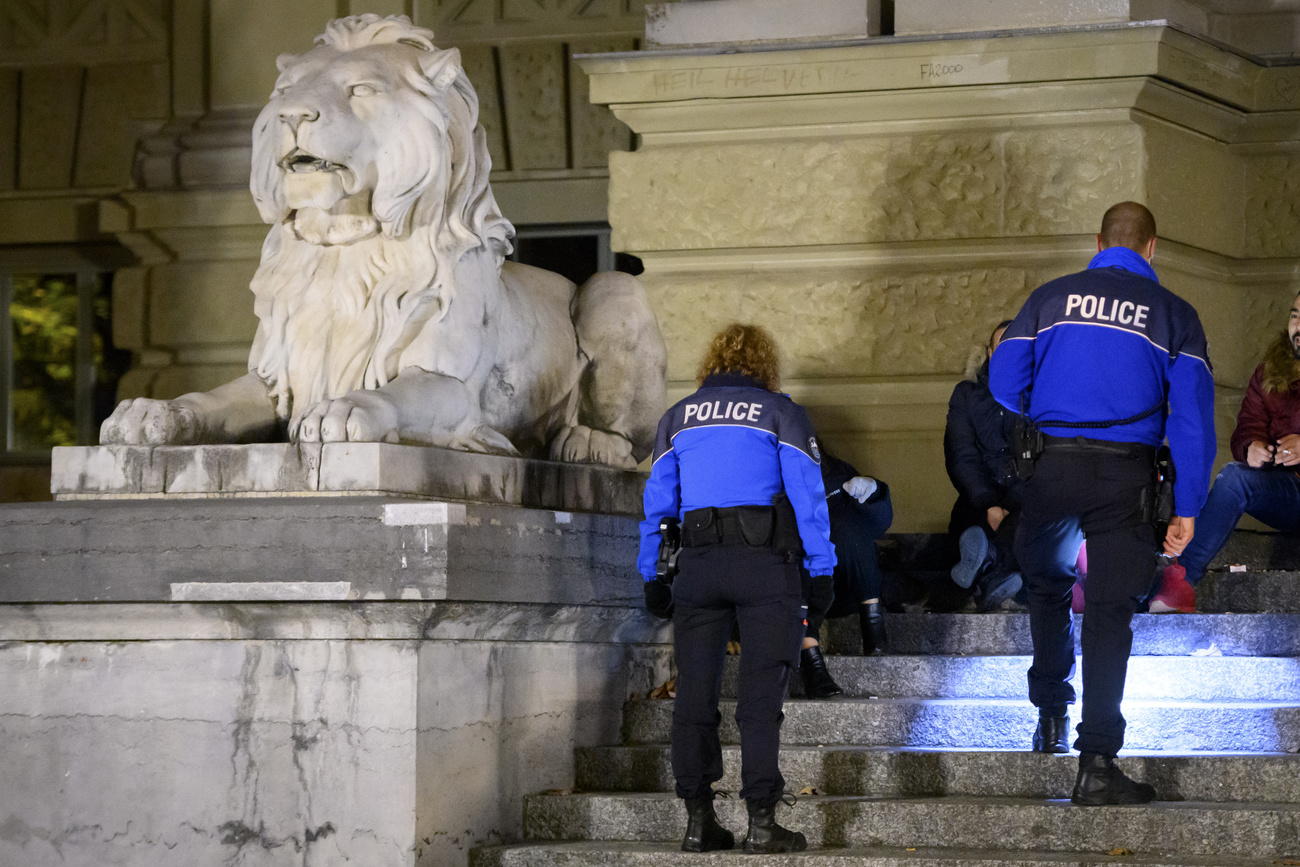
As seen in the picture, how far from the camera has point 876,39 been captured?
30.5ft

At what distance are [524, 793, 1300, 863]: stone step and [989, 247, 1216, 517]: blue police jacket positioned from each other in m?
0.88

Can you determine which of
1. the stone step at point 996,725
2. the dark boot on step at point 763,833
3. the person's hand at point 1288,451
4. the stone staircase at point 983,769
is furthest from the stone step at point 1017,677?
the dark boot on step at point 763,833

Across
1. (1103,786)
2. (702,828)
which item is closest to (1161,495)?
(1103,786)

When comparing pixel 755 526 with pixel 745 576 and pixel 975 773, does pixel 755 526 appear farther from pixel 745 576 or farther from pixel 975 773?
pixel 975 773

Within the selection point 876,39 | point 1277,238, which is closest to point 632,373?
point 876,39

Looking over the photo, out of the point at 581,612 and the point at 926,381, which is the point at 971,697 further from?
the point at 926,381

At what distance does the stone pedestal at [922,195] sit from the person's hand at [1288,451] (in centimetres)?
188

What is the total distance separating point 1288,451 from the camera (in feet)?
24.3

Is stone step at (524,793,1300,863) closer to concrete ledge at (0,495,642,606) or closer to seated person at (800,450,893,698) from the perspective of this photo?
concrete ledge at (0,495,642,606)

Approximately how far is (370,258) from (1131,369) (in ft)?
7.82

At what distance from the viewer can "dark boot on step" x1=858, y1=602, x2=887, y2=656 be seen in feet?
23.4

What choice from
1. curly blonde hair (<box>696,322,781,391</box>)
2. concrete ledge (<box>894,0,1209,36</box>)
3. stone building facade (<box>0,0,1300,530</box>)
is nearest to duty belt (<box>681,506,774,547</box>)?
curly blonde hair (<box>696,322,781,391</box>)

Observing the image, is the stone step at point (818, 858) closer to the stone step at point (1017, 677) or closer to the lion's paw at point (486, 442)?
the stone step at point (1017, 677)

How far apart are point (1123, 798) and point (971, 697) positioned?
4.04 feet
